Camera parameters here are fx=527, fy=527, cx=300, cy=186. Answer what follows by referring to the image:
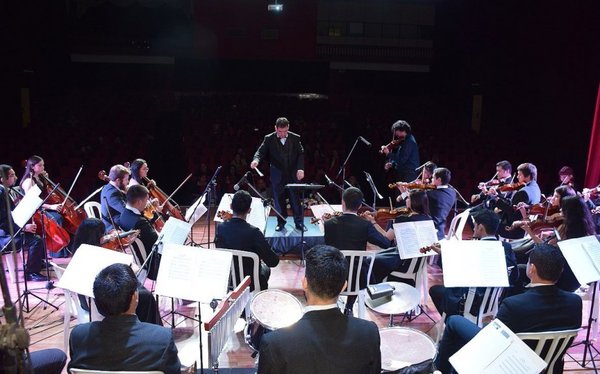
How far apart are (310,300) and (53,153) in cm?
853

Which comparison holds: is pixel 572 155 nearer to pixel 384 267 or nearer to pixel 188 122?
pixel 384 267

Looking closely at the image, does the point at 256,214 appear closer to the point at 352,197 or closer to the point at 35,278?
the point at 352,197

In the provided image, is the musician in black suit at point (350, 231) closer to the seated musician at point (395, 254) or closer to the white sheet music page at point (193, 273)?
the seated musician at point (395, 254)

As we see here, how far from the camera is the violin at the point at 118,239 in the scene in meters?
4.41

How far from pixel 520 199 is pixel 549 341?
368cm

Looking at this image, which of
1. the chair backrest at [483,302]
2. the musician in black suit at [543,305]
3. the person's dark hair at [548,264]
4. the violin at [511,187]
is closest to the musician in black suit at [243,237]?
the chair backrest at [483,302]

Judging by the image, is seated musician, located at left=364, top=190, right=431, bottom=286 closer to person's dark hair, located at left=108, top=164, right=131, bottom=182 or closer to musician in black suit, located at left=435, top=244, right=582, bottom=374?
musician in black suit, located at left=435, top=244, right=582, bottom=374

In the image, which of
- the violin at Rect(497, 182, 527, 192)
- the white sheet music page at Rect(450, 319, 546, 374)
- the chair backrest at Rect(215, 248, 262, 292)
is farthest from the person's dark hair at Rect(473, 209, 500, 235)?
the violin at Rect(497, 182, 527, 192)

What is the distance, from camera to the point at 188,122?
1311cm

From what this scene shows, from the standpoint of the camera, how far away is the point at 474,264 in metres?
3.68

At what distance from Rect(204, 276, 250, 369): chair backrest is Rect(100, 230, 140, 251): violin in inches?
59.8

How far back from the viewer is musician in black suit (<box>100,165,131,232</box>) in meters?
5.50

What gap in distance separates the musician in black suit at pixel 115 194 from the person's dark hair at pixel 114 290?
2.88m

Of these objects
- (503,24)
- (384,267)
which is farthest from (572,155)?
(384,267)
